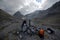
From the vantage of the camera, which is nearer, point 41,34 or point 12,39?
point 41,34

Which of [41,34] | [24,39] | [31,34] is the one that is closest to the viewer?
[41,34]

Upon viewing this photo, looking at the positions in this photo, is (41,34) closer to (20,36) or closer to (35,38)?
(35,38)

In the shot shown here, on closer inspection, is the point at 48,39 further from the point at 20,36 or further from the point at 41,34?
the point at 20,36

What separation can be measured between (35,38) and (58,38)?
1003 centimetres

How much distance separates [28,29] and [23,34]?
146 inches

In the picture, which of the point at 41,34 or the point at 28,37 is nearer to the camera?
the point at 41,34

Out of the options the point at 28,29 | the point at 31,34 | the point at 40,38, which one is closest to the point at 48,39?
the point at 40,38

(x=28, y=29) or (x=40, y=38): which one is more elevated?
(x=28, y=29)

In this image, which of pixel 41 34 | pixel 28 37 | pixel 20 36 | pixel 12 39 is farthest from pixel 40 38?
pixel 12 39

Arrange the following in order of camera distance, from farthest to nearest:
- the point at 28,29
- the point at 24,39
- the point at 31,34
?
the point at 28,29 < the point at 31,34 < the point at 24,39

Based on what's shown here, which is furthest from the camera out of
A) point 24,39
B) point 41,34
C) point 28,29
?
point 28,29

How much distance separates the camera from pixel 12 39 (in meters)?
40.0

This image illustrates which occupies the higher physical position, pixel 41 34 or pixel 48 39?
pixel 41 34

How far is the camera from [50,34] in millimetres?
43781
